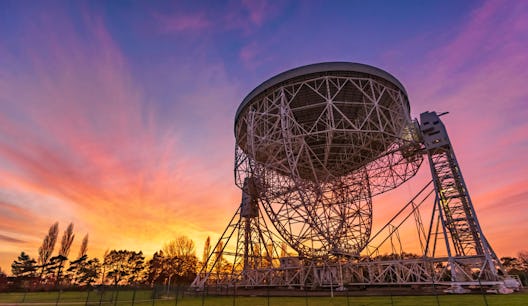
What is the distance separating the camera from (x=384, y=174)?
76.8 feet

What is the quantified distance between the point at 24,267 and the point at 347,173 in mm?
56869

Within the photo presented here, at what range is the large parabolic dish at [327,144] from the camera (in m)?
18.6

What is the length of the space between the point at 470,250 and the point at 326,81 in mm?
13299

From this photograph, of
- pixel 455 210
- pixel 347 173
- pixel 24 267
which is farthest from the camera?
pixel 24 267

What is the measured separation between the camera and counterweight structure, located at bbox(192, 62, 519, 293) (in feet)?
56.2

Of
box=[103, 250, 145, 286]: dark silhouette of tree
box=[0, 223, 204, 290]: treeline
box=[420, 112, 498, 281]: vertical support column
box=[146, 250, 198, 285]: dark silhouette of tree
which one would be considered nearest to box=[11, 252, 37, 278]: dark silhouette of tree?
box=[0, 223, 204, 290]: treeline

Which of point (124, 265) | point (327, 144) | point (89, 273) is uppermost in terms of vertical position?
point (327, 144)

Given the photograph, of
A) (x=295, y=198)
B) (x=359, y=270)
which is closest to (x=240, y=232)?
(x=295, y=198)

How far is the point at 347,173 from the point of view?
24.9 meters

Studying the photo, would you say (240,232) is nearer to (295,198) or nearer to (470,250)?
(295,198)

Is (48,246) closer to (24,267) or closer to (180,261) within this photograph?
(24,267)

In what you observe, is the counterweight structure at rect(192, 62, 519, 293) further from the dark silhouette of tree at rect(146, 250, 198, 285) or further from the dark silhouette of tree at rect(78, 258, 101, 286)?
the dark silhouette of tree at rect(78, 258, 101, 286)

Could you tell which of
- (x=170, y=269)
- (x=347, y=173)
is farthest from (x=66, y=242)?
(x=347, y=173)

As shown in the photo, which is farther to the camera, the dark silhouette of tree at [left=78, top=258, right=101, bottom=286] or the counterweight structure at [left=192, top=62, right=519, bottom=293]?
the dark silhouette of tree at [left=78, top=258, right=101, bottom=286]
